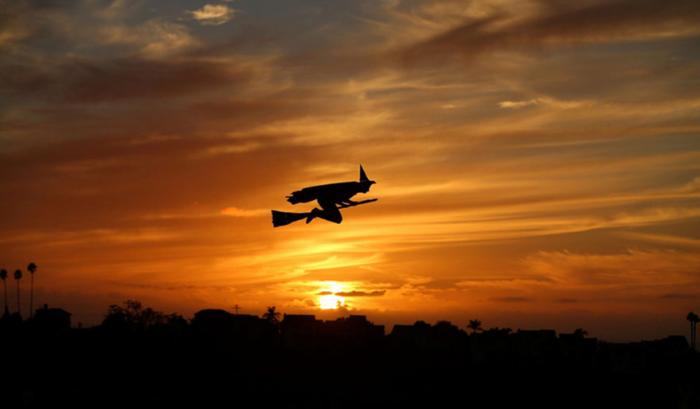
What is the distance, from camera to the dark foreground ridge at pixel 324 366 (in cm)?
12469

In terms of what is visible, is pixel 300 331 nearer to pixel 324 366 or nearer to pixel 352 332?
pixel 352 332

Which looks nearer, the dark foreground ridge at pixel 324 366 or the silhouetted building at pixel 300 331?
the dark foreground ridge at pixel 324 366

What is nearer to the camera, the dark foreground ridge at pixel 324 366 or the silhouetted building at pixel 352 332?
the dark foreground ridge at pixel 324 366

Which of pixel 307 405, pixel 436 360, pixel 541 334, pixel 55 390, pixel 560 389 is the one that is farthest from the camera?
pixel 541 334

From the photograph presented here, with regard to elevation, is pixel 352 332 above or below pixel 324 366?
above

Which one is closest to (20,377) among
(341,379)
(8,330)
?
(8,330)

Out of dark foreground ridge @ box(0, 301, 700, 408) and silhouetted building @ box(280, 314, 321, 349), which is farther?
silhouetted building @ box(280, 314, 321, 349)

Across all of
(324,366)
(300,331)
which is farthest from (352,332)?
(324,366)

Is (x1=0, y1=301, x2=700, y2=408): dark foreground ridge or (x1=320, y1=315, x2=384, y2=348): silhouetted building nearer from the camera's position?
(x1=0, y1=301, x2=700, y2=408): dark foreground ridge

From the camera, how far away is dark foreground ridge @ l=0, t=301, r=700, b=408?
124688 millimetres

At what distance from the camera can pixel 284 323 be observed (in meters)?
181

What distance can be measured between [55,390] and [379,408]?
4599 cm

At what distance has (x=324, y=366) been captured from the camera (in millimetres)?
153625

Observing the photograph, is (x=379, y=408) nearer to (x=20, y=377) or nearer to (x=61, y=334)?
(x=20, y=377)
